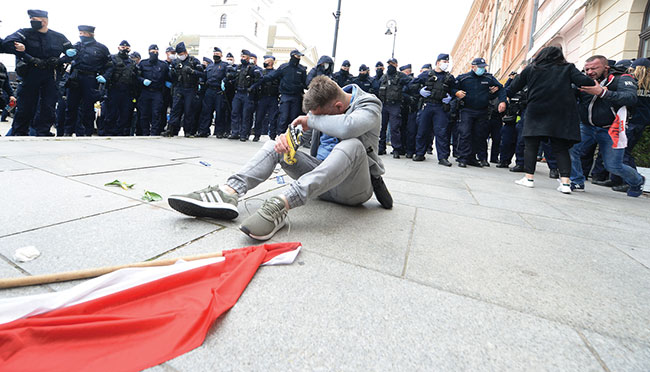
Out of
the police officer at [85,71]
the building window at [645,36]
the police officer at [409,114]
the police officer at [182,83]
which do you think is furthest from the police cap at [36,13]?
the building window at [645,36]

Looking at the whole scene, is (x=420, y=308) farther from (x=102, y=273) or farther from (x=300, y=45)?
(x=300, y=45)

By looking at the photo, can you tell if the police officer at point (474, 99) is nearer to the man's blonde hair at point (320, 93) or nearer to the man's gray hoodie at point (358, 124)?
the man's gray hoodie at point (358, 124)

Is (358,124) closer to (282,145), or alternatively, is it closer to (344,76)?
(282,145)

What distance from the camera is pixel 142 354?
880mm

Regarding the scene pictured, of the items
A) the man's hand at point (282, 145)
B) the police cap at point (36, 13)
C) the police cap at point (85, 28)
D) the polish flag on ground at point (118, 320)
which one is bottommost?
the polish flag on ground at point (118, 320)

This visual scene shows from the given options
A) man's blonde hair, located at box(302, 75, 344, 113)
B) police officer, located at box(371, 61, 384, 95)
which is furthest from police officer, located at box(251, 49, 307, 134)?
man's blonde hair, located at box(302, 75, 344, 113)

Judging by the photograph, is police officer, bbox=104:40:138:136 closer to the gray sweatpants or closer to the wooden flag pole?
the gray sweatpants

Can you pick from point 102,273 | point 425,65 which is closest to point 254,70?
point 425,65

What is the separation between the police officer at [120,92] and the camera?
710 cm

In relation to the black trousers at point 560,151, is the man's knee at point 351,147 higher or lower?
lower

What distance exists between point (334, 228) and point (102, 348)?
1377mm

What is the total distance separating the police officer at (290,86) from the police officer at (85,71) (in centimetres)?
338

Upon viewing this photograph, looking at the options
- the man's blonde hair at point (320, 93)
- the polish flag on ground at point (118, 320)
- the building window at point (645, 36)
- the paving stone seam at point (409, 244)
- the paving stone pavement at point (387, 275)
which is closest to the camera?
the polish flag on ground at point (118, 320)

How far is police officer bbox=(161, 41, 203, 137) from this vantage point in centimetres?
780
